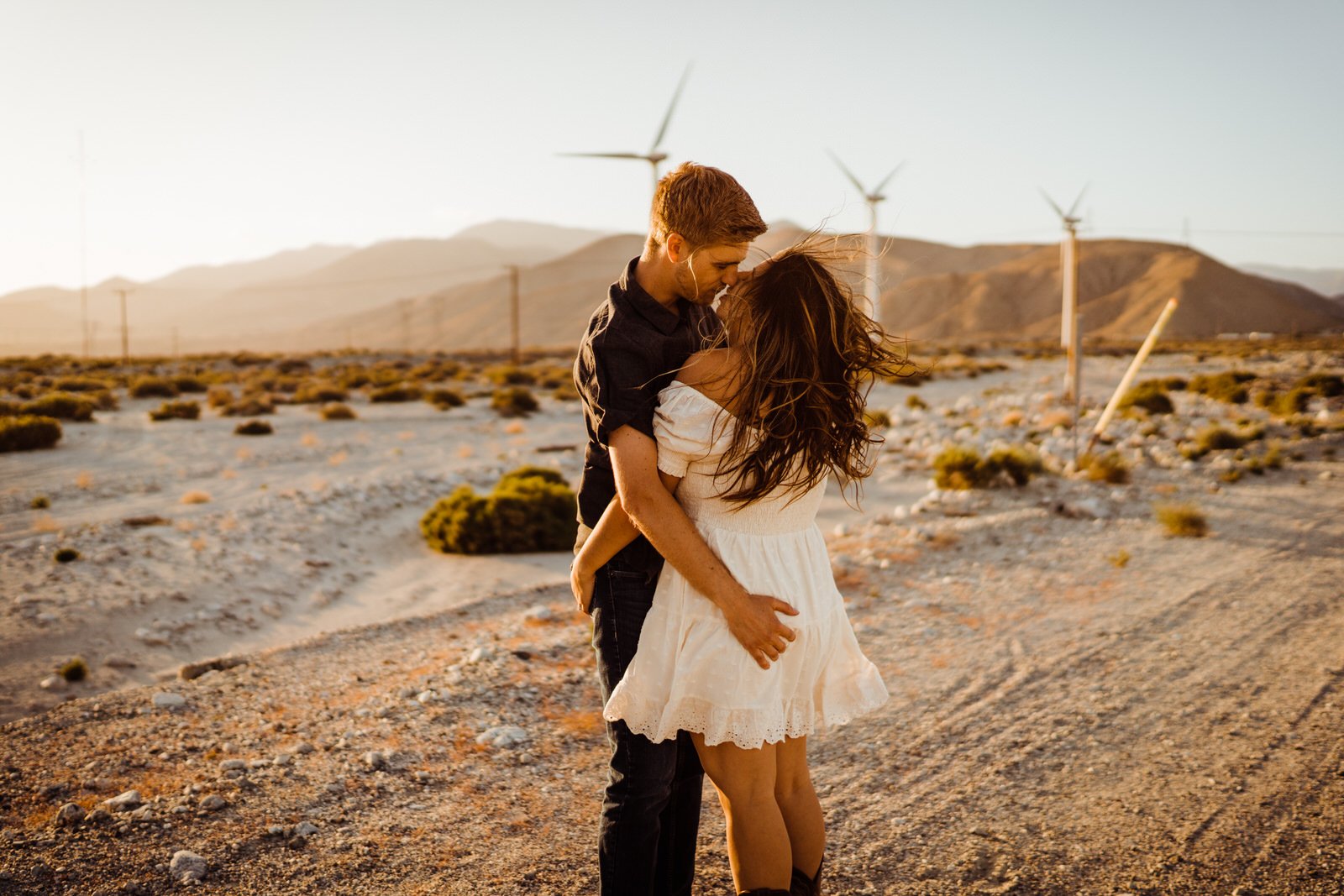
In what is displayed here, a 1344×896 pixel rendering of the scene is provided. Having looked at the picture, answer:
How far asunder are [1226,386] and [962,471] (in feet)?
52.9

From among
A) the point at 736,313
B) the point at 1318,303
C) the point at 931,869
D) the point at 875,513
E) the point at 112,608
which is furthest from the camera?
the point at 1318,303

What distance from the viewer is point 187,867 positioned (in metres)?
3.45

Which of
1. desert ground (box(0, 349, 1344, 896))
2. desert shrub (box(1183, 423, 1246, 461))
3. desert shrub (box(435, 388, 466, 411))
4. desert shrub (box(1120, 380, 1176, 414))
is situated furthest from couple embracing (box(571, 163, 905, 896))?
desert shrub (box(435, 388, 466, 411))

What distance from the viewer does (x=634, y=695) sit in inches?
97.0

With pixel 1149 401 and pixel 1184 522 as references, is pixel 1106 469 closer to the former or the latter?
pixel 1184 522

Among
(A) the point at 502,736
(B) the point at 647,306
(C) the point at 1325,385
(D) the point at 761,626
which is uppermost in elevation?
(B) the point at 647,306

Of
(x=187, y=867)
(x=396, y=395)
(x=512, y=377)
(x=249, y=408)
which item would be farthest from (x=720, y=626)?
(x=512, y=377)

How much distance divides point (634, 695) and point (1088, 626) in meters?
5.11

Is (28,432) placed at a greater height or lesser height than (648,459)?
lesser

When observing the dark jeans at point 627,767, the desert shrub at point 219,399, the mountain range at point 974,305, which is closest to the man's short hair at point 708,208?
the dark jeans at point 627,767

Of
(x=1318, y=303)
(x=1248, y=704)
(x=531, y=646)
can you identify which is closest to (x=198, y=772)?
(x=531, y=646)

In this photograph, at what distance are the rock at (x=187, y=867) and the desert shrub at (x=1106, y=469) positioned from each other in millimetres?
11958

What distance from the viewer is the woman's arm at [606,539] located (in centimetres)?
244

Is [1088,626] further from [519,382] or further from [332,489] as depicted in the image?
[519,382]
